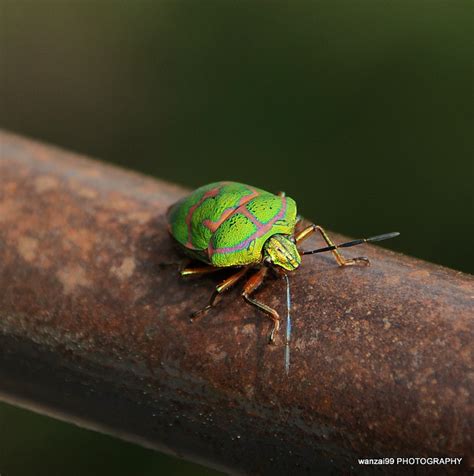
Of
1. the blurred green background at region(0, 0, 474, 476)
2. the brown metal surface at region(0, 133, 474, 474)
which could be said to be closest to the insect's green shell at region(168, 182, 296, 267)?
the brown metal surface at region(0, 133, 474, 474)

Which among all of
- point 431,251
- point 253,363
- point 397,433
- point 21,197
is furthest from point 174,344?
point 431,251

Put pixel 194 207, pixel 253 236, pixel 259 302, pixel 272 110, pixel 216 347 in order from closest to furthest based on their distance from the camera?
pixel 216 347 → pixel 259 302 → pixel 253 236 → pixel 194 207 → pixel 272 110

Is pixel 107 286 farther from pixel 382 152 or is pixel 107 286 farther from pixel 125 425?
pixel 382 152

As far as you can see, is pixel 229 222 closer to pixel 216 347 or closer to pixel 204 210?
pixel 204 210

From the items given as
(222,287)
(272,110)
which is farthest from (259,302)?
(272,110)

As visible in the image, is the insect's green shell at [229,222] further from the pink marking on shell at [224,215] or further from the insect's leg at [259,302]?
the insect's leg at [259,302]

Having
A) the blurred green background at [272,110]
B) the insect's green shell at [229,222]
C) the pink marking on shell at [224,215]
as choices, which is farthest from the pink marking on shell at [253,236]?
the blurred green background at [272,110]

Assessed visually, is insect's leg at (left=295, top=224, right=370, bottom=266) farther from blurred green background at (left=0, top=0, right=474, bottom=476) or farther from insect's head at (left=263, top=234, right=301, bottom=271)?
blurred green background at (left=0, top=0, right=474, bottom=476)
